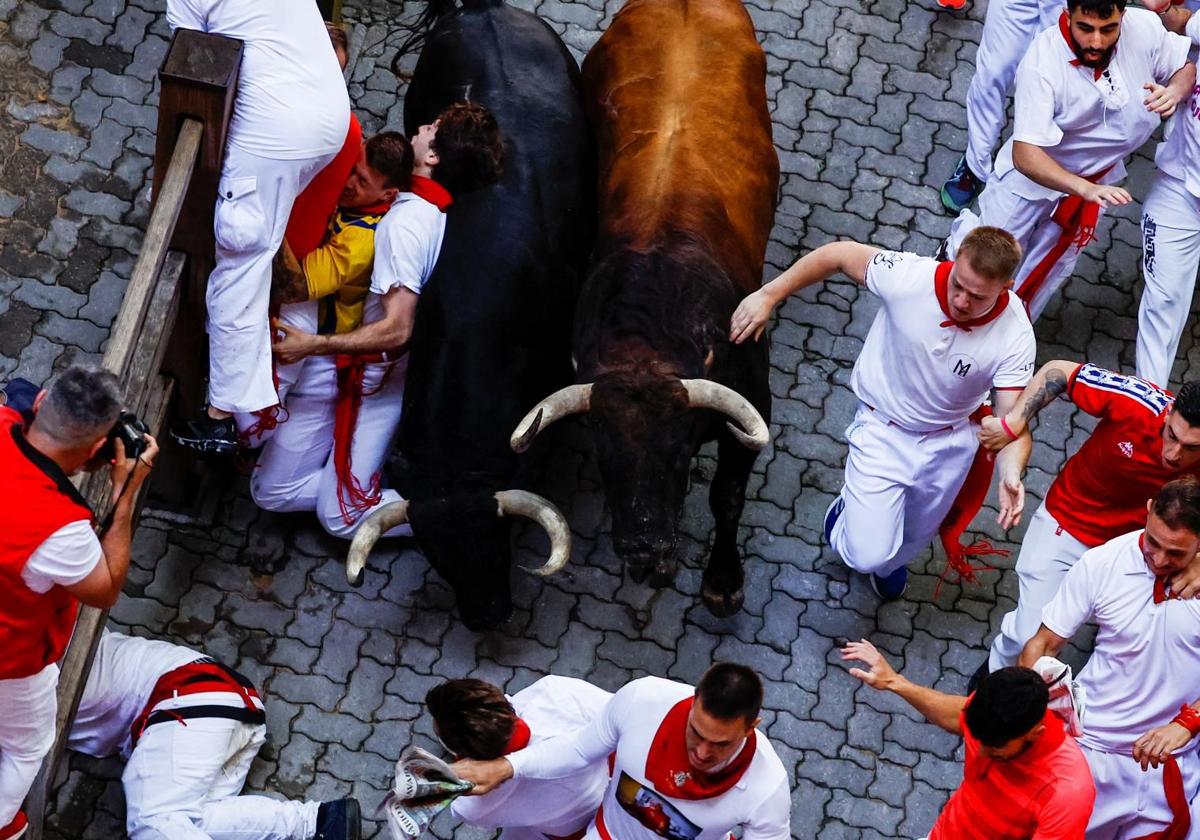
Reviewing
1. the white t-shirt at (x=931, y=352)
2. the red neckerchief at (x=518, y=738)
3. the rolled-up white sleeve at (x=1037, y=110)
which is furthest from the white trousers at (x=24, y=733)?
the rolled-up white sleeve at (x=1037, y=110)

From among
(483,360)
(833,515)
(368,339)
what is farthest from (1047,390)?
(368,339)

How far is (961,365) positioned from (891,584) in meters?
1.31

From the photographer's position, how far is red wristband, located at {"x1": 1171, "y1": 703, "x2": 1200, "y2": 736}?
23.6 feet

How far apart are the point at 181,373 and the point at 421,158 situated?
153 cm

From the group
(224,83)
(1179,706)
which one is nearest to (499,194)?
(224,83)

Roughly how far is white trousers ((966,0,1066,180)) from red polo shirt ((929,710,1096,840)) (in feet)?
14.9

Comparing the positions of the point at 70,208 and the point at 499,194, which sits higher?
the point at 499,194

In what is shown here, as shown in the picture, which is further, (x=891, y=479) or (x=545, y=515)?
(x=891, y=479)

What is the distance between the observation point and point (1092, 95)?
9.00m

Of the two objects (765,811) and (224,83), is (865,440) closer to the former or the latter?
(765,811)

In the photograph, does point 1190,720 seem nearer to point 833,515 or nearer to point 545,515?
point 833,515

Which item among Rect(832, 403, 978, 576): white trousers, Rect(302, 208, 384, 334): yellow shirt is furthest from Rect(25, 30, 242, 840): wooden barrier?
Rect(832, 403, 978, 576): white trousers

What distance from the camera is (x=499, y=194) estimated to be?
8516 millimetres

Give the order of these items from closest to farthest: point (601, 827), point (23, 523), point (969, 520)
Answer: point (23, 523)
point (601, 827)
point (969, 520)
